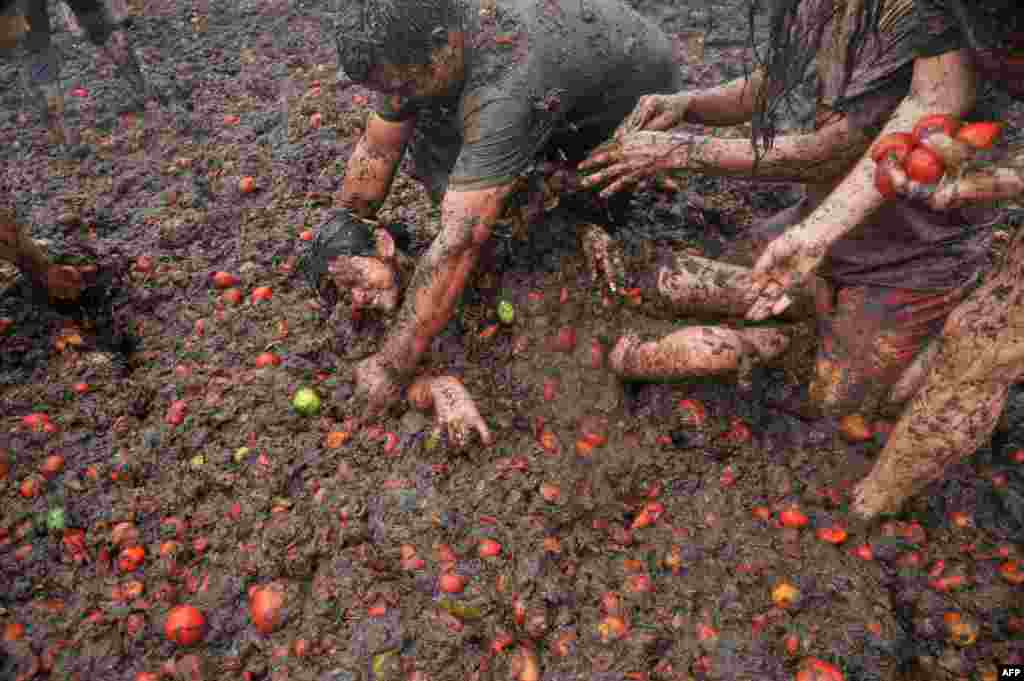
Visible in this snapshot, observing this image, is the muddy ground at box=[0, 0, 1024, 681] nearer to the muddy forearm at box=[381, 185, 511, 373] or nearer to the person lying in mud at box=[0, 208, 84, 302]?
the person lying in mud at box=[0, 208, 84, 302]

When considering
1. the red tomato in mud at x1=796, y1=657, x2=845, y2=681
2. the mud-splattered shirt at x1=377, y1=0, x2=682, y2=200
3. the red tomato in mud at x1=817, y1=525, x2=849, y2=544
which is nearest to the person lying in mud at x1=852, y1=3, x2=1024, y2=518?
the red tomato in mud at x1=817, y1=525, x2=849, y2=544


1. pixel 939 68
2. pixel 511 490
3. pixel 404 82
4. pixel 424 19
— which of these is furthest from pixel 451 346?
pixel 939 68

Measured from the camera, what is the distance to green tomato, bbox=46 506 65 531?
7.35ft

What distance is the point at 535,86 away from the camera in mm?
2322

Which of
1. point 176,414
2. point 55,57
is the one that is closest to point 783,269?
point 176,414

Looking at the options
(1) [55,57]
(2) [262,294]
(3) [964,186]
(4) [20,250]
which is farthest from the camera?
(1) [55,57]

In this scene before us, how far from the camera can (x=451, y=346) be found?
2.74 metres

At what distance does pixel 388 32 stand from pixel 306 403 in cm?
138

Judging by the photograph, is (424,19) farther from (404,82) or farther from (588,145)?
(588,145)

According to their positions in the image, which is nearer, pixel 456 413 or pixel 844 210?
pixel 844 210

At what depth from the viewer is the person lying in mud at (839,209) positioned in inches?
77.0

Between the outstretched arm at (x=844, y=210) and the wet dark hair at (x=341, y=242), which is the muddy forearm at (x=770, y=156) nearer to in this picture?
the outstretched arm at (x=844, y=210)

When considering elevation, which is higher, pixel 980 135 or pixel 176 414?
pixel 980 135

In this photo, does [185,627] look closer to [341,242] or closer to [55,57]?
[341,242]
